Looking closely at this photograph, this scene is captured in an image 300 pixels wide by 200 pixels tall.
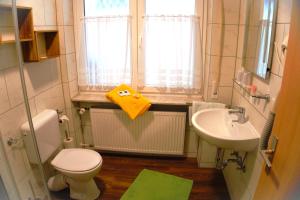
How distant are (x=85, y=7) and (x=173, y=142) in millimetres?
1764

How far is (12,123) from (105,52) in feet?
3.89

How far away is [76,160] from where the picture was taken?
1946 mm

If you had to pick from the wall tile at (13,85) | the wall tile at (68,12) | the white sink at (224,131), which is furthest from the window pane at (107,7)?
the white sink at (224,131)

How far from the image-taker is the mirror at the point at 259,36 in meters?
1.36

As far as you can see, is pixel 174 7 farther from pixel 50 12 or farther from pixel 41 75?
pixel 41 75

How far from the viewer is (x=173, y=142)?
2500 millimetres

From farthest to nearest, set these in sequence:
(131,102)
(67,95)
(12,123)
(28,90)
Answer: (67,95)
(131,102)
(28,90)
(12,123)

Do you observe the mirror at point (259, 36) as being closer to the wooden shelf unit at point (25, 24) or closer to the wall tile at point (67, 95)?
the wooden shelf unit at point (25, 24)

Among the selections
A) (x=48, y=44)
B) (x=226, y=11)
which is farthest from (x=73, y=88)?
(x=226, y=11)

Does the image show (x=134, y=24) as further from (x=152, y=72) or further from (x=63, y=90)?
(x=63, y=90)

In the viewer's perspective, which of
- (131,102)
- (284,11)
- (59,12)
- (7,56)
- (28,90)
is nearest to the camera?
(284,11)

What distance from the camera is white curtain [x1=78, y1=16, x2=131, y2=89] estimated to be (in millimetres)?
2340

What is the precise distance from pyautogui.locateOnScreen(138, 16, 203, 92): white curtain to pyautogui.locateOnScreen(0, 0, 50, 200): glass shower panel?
4.05 feet

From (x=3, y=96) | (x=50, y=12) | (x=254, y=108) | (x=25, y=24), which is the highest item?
(x=50, y=12)
